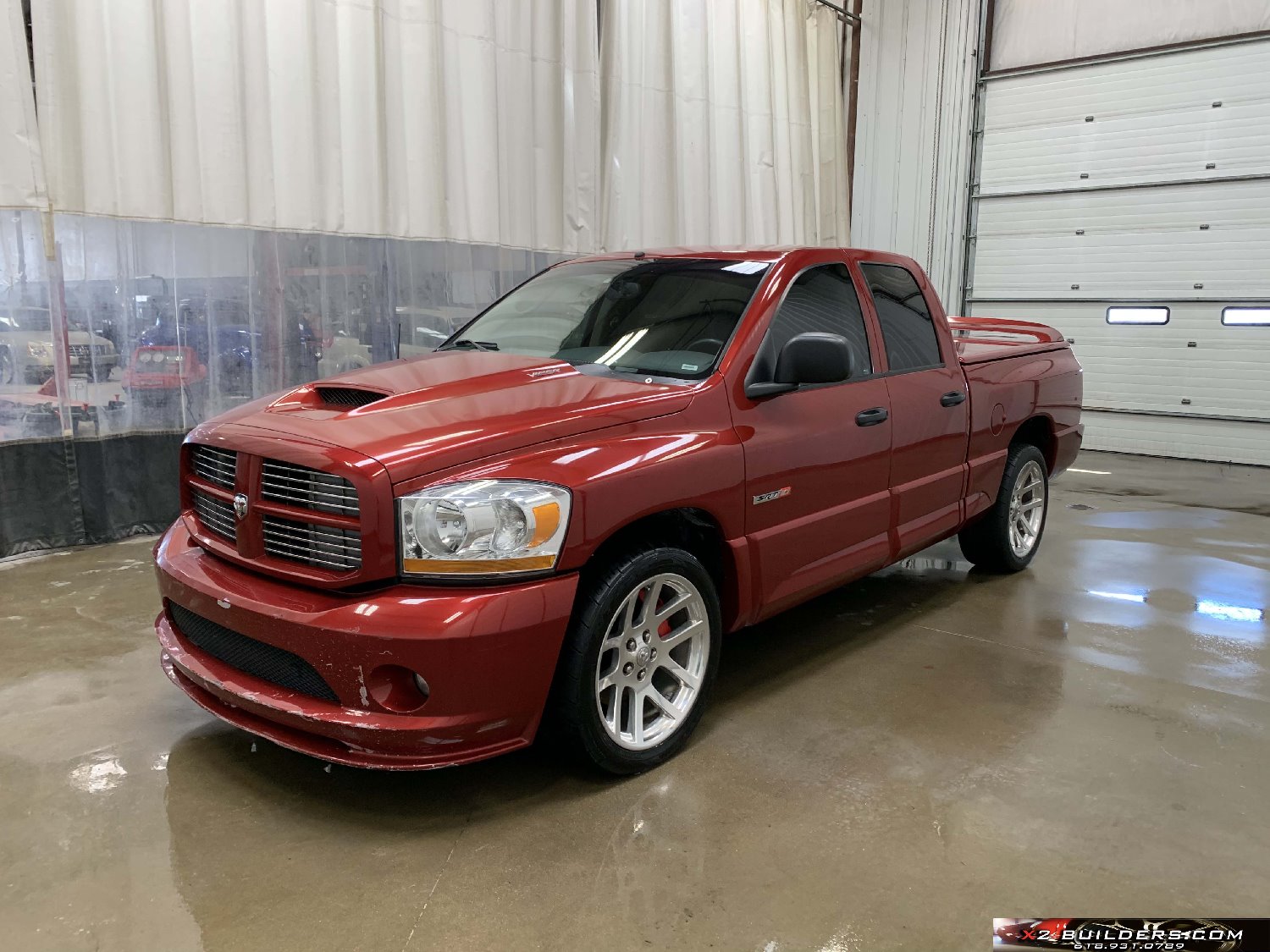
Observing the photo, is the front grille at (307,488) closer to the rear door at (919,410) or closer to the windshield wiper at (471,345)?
the windshield wiper at (471,345)

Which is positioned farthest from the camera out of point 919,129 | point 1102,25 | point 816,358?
point 919,129

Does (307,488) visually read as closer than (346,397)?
Yes

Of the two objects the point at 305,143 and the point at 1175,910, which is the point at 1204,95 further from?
the point at 1175,910

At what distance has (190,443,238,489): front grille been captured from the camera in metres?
2.54

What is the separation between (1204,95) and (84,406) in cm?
966

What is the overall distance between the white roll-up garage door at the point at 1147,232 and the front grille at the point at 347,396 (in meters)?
8.78

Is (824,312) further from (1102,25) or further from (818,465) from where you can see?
(1102,25)

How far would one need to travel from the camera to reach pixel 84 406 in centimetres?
494

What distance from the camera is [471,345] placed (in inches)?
139

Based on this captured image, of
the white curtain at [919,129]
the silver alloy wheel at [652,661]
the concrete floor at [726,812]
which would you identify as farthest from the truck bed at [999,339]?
the white curtain at [919,129]

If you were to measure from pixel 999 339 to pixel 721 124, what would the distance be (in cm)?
462

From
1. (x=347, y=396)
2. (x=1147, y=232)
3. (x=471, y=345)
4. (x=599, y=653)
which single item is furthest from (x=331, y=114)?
(x=1147, y=232)

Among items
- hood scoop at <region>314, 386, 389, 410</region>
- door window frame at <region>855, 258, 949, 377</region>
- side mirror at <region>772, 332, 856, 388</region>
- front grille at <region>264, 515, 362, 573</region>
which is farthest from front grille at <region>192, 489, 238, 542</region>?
door window frame at <region>855, 258, 949, 377</region>

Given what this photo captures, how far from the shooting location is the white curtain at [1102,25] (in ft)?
27.9
